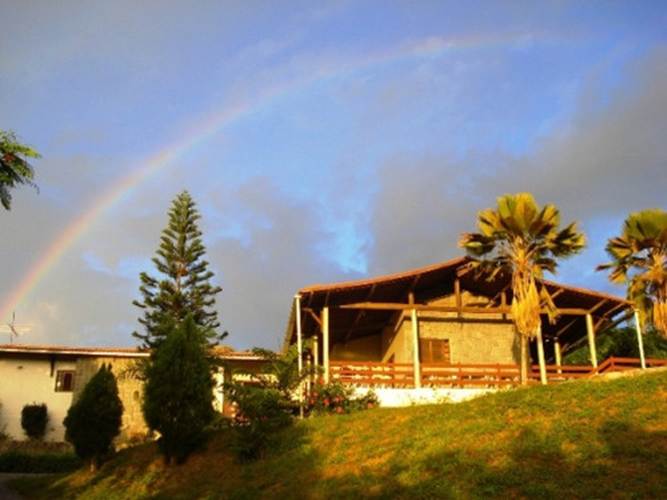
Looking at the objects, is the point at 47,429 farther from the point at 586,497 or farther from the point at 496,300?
the point at 586,497

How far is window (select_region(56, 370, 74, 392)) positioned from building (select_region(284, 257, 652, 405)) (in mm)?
9710

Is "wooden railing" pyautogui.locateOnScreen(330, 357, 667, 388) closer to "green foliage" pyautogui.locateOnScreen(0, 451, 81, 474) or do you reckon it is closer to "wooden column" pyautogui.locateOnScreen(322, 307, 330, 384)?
"wooden column" pyautogui.locateOnScreen(322, 307, 330, 384)

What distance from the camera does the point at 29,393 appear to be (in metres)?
30.0

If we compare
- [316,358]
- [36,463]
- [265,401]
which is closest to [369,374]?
[316,358]

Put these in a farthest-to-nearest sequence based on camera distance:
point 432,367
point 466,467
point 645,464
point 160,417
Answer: point 432,367 < point 160,417 < point 466,467 < point 645,464

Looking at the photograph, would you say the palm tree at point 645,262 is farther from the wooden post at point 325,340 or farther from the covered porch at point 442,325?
the wooden post at point 325,340

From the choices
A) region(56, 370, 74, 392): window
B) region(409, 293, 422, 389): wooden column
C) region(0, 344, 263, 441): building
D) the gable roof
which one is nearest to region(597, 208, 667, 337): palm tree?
the gable roof

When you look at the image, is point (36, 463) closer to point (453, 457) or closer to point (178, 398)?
point (178, 398)

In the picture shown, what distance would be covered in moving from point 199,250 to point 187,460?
70.3ft

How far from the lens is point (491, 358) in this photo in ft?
84.2

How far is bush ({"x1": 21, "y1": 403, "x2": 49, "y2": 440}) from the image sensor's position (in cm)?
2886

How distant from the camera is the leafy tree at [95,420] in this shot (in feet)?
60.1

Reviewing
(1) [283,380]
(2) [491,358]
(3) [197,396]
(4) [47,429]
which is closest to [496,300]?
(2) [491,358]

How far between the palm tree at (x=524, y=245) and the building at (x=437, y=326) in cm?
142
